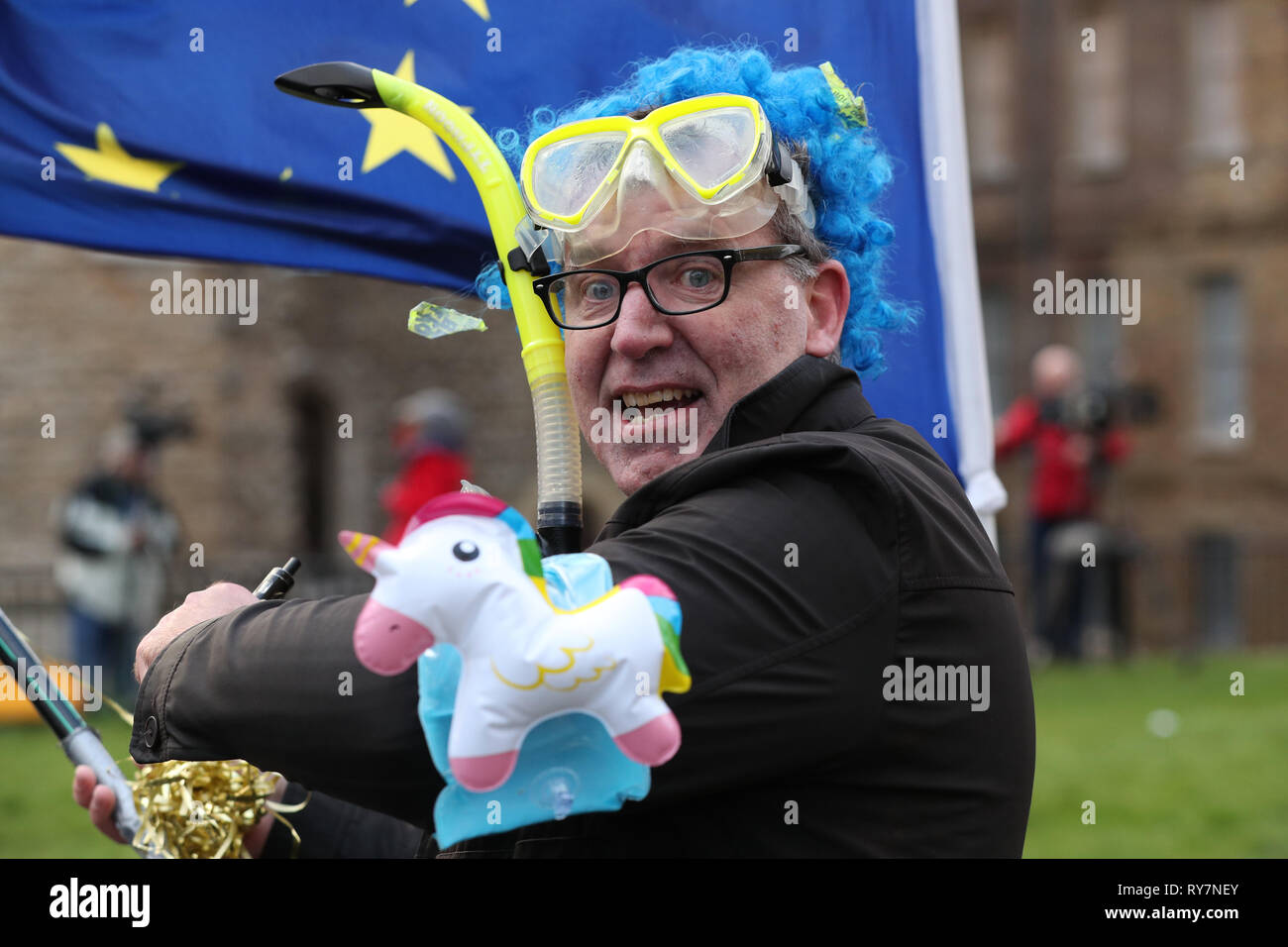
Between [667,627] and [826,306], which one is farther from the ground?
[826,306]

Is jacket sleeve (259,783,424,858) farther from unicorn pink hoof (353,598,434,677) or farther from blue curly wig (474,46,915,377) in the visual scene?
unicorn pink hoof (353,598,434,677)

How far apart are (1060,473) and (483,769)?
1194 centimetres

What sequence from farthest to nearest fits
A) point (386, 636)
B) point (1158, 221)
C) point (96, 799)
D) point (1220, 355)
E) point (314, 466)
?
point (1158, 221), point (1220, 355), point (314, 466), point (96, 799), point (386, 636)

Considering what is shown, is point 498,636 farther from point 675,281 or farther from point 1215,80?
point 1215,80

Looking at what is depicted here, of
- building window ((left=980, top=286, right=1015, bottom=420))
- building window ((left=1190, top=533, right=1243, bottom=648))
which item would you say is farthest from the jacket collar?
building window ((left=980, top=286, right=1015, bottom=420))

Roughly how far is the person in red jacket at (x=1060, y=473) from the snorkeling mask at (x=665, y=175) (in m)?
10.8

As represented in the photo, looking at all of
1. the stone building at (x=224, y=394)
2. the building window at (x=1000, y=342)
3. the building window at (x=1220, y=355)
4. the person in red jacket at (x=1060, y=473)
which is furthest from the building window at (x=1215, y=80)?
the person in red jacket at (x=1060, y=473)

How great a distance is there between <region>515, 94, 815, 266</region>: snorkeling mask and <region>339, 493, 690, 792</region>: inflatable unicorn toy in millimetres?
811

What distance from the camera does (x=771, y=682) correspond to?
1862mm

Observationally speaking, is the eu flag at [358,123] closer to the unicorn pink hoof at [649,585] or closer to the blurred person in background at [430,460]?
the unicorn pink hoof at [649,585]

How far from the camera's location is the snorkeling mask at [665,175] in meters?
2.33

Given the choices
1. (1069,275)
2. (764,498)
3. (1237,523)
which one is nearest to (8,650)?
(764,498)

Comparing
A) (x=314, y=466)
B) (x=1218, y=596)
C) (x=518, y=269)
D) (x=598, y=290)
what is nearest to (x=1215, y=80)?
(x=1218, y=596)
